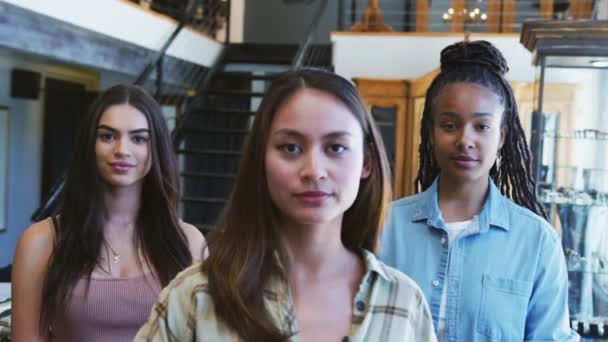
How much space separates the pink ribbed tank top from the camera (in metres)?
1.79

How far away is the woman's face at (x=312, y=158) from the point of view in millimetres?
991

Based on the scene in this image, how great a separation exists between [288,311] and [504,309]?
1.91 feet

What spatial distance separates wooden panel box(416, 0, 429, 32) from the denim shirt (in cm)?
605

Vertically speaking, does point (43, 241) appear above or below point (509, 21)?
below

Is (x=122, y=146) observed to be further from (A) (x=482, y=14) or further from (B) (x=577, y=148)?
(A) (x=482, y=14)

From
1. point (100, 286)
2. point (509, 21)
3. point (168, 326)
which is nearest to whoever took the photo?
point (168, 326)

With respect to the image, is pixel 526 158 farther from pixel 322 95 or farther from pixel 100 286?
pixel 100 286

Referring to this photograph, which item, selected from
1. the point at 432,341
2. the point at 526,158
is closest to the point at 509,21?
the point at 526,158

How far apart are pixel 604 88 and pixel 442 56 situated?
2239mm

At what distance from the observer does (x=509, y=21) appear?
737cm

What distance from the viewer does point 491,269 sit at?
147 cm

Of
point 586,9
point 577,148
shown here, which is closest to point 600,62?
point 577,148

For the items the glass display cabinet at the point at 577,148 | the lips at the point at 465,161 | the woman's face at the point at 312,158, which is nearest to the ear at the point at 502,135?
the lips at the point at 465,161

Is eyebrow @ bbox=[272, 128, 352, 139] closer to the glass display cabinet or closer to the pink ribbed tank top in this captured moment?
the pink ribbed tank top
